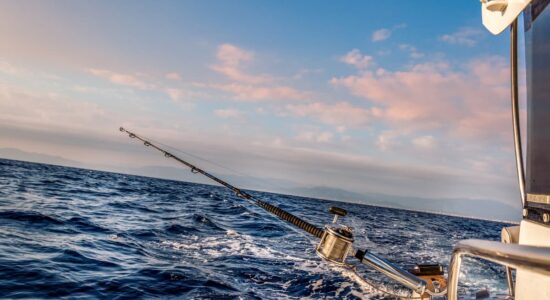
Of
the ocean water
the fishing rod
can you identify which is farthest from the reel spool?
the ocean water

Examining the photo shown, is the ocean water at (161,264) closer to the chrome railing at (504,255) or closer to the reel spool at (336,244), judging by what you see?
the reel spool at (336,244)

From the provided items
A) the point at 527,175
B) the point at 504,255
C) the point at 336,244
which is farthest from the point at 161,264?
the point at 504,255

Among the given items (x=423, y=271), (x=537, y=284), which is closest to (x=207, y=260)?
(x=423, y=271)

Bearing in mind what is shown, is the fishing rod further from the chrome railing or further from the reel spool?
the chrome railing

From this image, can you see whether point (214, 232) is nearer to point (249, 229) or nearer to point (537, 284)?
point (249, 229)

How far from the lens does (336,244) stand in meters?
2.41

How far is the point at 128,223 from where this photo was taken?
1418 centimetres

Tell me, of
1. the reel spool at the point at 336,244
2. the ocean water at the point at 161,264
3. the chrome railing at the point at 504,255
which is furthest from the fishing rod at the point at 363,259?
the ocean water at the point at 161,264

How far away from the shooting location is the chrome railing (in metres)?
0.98

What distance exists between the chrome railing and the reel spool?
3.00ft

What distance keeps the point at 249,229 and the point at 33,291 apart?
10907 millimetres

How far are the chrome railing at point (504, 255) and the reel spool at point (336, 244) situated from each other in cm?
91

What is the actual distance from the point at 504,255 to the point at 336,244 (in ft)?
4.52

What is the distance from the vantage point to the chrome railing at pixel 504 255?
0.98 metres
